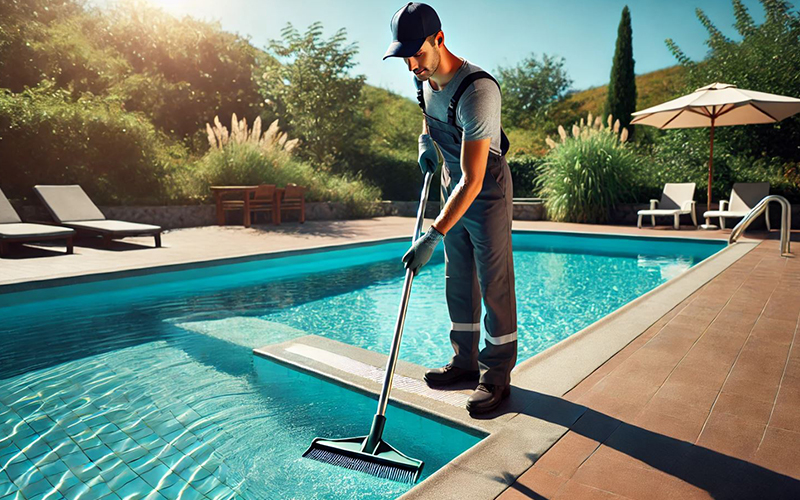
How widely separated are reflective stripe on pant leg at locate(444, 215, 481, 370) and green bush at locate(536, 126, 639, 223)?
8.59m

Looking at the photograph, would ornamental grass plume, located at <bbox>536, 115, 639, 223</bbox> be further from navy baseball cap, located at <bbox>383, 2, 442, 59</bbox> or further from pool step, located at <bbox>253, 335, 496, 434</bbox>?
navy baseball cap, located at <bbox>383, 2, 442, 59</bbox>

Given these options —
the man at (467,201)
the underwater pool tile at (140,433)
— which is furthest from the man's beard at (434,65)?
the underwater pool tile at (140,433)

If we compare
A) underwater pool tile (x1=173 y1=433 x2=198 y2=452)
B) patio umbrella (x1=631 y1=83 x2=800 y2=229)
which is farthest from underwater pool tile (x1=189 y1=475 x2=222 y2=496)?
patio umbrella (x1=631 y1=83 x2=800 y2=229)

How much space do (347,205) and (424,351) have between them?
8.64 metres

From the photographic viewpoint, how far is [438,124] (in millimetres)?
2012

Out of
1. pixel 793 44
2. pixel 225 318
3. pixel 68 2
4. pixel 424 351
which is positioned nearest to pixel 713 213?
pixel 793 44

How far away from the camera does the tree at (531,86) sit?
2547cm

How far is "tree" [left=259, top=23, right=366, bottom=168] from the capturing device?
13539mm

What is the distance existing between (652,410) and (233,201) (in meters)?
8.66

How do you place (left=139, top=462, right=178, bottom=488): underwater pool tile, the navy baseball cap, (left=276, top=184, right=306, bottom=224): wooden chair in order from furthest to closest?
1. (left=276, top=184, right=306, bottom=224): wooden chair
2. (left=139, top=462, right=178, bottom=488): underwater pool tile
3. the navy baseball cap

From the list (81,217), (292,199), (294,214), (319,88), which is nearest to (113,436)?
(81,217)

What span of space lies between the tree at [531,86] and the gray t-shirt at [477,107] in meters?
24.5

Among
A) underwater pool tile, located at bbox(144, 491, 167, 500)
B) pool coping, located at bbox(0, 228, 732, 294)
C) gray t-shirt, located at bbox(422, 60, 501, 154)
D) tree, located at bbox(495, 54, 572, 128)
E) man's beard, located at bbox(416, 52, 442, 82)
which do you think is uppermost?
tree, located at bbox(495, 54, 572, 128)

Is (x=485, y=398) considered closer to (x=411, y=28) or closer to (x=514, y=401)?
(x=514, y=401)
